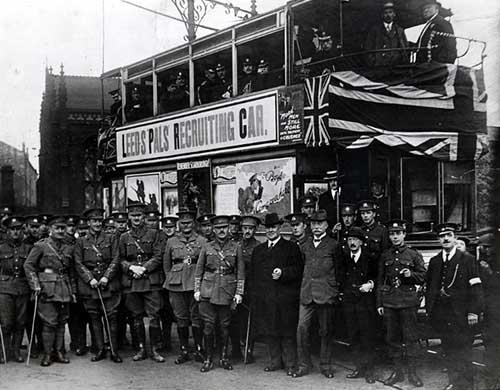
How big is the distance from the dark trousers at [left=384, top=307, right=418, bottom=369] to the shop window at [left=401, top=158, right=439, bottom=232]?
211cm

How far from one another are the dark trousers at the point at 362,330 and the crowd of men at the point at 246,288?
12 mm

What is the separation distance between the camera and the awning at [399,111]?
26.1ft

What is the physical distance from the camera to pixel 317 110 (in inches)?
328

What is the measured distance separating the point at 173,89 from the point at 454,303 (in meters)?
7.70

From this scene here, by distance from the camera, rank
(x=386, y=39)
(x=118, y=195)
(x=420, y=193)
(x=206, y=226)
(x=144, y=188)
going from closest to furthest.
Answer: (x=420, y=193) → (x=206, y=226) → (x=386, y=39) → (x=144, y=188) → (x=118, y=195)

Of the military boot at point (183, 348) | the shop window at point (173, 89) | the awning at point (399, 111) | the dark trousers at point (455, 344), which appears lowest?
the military boot at point (183, 348)

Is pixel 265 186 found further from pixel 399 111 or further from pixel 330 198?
pixel 399 111

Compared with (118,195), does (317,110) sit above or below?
above

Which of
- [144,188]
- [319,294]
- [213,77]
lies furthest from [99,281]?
[144,188]

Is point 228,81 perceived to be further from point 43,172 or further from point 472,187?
point 43,172

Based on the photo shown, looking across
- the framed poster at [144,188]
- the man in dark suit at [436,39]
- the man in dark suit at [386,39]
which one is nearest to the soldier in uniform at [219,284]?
the man in dark suit at [386,39]

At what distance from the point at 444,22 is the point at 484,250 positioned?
354cm

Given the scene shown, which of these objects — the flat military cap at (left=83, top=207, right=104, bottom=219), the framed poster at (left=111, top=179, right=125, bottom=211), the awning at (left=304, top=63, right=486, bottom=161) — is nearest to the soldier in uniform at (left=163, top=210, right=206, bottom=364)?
the flat military cap at (left=83, top=207, right=104, bottom=219)

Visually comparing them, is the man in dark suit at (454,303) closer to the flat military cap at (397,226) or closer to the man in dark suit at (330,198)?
the flat military cap at (397,226)
